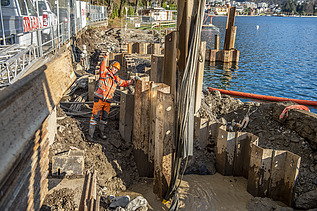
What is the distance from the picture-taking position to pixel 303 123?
8.73 metres

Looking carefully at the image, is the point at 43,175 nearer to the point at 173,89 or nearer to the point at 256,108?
the point at 173,89

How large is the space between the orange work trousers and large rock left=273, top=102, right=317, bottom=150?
221 inches

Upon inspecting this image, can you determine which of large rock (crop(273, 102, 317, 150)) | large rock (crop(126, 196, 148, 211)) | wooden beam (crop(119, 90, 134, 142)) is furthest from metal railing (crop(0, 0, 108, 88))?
large rock (crop(273, 102, 317, 150))

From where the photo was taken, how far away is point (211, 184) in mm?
6988

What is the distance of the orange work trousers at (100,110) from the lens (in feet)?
24.6

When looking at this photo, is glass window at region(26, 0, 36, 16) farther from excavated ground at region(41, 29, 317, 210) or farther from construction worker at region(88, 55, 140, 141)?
construction worker at region(88, 55, 140, 141)

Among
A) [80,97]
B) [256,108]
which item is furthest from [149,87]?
[256,108]

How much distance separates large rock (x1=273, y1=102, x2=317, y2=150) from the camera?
328 inches

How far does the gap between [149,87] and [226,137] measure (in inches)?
85.1

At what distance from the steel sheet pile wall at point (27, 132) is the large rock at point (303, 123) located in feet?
22.5

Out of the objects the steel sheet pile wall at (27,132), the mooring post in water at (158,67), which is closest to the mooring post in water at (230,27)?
the mooring post in water at (158,67)

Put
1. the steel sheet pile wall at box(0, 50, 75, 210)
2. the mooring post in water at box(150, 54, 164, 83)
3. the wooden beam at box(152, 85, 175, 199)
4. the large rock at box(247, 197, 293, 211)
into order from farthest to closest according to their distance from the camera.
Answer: the mooring post in water at box(150, 54, 164, 83) → the large rock at box(247, 197, 293, 211) → the wooden beam at box(152, 85, 175, 199) → the steel sheet pile wall at box(0, 50, 75, 210)

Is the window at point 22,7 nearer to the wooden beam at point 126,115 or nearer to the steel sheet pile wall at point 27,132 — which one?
the wooden beam at point 126,115

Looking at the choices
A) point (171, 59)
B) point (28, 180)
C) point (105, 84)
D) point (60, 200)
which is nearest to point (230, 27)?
point (105, 84)
